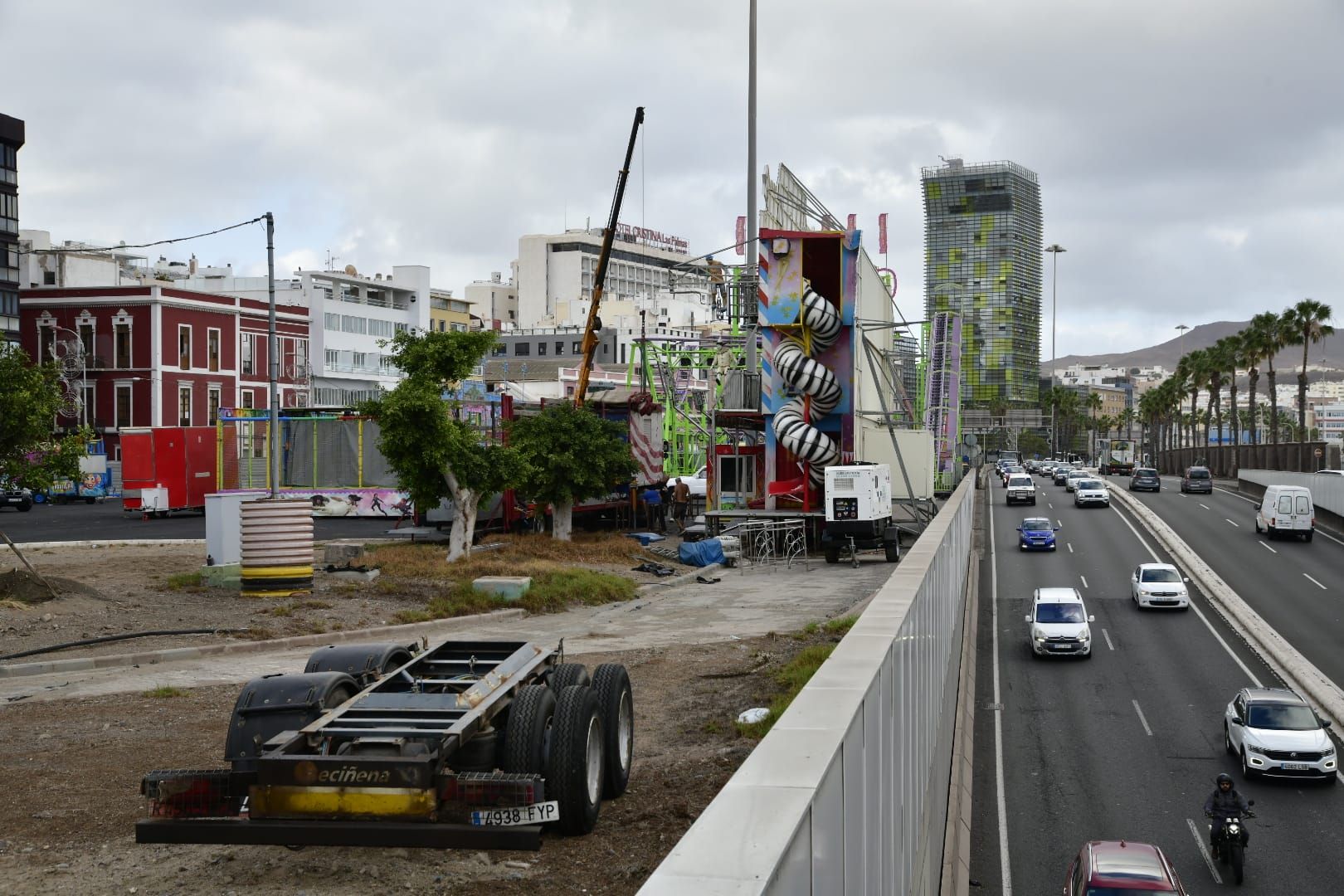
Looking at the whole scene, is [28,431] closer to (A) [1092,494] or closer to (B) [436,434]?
(B) [436,434]

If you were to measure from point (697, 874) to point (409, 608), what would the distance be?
83.2 feet

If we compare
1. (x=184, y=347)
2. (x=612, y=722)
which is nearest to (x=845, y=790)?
(x=612, y=722)

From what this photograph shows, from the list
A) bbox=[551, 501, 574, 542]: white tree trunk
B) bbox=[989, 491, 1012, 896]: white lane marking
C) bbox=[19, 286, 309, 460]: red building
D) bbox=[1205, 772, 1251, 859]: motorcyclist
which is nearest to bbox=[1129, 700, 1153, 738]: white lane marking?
bbox=[989, 491, 1012, 896]: white lane marking

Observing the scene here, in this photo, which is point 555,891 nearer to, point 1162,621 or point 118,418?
point 1162,621

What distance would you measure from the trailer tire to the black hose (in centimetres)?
1467

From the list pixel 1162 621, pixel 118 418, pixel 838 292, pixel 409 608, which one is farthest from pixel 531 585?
pixel 118 418

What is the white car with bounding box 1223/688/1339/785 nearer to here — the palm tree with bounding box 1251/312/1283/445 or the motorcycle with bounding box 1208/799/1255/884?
the motorcycle with bounding box 1208/799/1255/884

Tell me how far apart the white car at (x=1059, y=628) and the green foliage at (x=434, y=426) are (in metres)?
14.8

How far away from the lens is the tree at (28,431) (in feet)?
83.7

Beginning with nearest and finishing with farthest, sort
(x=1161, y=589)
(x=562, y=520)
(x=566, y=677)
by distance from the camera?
(x=566, y=677) → (x=1161, y=589) → (x=562, y=520)

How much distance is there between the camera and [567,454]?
41.9 meters

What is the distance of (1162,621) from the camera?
37938mm

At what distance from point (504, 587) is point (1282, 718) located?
1699cm

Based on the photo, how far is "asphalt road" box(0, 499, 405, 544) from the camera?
4591 cm
